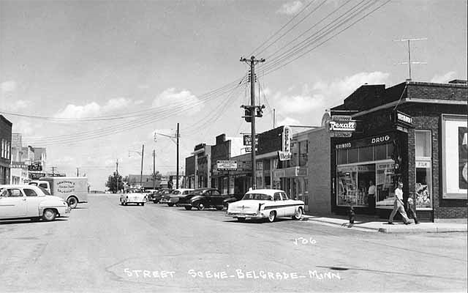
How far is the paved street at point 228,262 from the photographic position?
28.8ft

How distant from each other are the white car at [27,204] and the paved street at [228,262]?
5.35m

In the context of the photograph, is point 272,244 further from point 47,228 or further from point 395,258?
point 47,228

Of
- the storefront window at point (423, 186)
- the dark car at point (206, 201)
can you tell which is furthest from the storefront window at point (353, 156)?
the dark car at point (206, 201)

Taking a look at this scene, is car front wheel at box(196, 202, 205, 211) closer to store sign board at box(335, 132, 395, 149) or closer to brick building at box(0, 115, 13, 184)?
store sign board at box(335, 132, 395, 149)

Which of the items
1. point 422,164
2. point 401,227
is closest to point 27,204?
point 401,227

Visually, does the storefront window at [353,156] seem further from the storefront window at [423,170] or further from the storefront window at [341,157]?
the storefront window at [423,170]

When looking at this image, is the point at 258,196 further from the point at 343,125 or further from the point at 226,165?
the point at 226,165

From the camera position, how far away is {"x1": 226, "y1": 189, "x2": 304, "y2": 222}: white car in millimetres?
23469

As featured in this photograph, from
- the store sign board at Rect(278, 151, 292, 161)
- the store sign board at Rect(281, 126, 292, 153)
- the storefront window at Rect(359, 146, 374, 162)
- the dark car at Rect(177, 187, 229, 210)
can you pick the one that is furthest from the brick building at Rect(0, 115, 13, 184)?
the storefront window at Rect(359, 146, 374, 162)

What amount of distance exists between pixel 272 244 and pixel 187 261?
159 inches

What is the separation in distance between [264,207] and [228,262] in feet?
41.4

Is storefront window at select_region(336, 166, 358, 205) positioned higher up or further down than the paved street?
higher up

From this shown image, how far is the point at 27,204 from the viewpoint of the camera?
23.0 meters

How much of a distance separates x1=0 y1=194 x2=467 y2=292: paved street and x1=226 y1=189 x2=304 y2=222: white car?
227 inches
